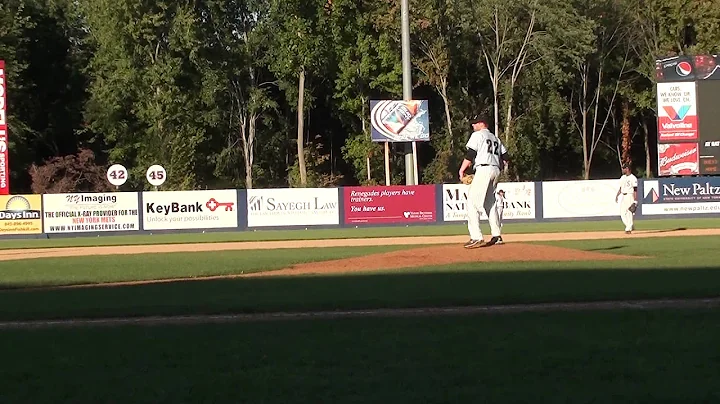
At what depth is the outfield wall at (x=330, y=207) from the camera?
34.3 meters

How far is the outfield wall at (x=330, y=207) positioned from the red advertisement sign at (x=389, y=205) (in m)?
0.04

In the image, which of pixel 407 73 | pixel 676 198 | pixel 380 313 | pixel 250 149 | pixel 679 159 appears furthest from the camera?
pixel 250 149

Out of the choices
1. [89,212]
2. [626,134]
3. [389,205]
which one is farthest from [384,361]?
[626,134]

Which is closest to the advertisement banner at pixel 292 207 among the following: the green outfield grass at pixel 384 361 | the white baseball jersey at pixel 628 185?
the white baseball jersey at pixel 628 185

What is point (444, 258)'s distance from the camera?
13.8 m

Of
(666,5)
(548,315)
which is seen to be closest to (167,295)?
(548,315)

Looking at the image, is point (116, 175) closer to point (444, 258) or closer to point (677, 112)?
point (677, 112)

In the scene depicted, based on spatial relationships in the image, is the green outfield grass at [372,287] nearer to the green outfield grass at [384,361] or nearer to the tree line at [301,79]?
the green outfield grass at [384,361]

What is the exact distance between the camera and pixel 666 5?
53.0m

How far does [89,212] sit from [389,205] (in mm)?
11227

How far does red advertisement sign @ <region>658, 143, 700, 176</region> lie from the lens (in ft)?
107

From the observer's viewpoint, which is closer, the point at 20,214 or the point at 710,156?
the point at 710,156

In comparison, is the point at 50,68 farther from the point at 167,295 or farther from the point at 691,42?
the point at 167,295

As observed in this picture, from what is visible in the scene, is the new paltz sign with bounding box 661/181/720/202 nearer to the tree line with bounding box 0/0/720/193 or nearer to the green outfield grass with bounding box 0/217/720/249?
the green outfield grass with bounding box 0/217/720/249
